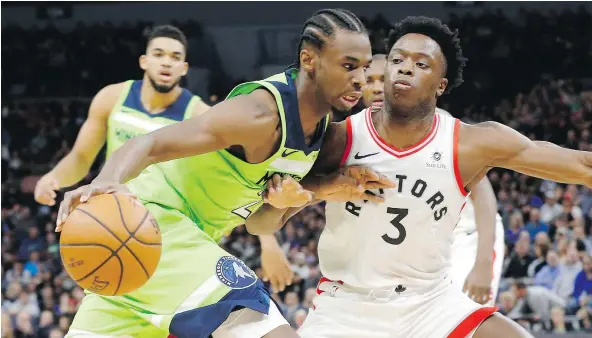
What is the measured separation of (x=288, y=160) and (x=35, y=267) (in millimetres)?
9033

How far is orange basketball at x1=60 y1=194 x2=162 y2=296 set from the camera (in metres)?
2.81

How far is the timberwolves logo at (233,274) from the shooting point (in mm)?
3307

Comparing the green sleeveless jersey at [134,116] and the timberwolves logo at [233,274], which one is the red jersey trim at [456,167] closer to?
the timberwolves logo at [233,274]

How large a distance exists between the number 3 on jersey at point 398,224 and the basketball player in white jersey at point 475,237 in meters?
0.68

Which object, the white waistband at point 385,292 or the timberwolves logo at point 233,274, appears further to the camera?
the white waistband at point 385,292

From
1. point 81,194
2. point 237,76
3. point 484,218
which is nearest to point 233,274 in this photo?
point 81,194

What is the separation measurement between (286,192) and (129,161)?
2.63 feet

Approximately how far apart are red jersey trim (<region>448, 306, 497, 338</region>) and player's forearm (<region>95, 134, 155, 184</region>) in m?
1.56

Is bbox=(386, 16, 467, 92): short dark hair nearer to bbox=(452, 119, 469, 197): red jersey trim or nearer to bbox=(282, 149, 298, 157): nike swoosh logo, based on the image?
bbox=(452, 119, 469, 197): red jersey trim

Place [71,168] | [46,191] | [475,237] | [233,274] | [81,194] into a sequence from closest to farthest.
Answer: [81,194], [233,274], [46,191], [71,168], [475,237]

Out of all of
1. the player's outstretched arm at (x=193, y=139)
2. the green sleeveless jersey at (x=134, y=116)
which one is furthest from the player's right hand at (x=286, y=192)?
the green sleeveless jersey at (x=134, y=116)

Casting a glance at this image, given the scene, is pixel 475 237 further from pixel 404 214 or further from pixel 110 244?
pixel 110 244

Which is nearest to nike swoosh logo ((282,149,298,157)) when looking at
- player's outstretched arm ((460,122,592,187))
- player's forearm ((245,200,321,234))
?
player's forearm ((245,200,321,234))

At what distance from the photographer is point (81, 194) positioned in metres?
2.81
